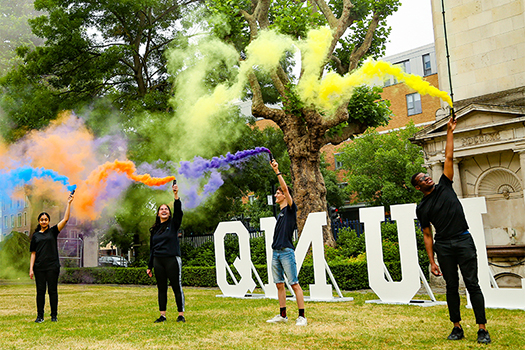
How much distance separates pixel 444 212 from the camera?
5.85m

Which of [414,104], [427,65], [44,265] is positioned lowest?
[44,265]

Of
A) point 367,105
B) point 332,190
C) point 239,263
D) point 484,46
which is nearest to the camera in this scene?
point 239,263

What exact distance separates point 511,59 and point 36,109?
18.0 m

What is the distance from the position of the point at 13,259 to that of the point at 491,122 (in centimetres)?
2292

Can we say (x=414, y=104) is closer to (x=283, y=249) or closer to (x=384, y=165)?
(x=384, y=165)

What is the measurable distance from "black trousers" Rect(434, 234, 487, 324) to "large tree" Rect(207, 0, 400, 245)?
31.5 feet

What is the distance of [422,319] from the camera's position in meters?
7.46

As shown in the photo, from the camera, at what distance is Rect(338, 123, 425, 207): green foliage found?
3534cm

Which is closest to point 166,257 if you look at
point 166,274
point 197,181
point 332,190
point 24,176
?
point 166,274


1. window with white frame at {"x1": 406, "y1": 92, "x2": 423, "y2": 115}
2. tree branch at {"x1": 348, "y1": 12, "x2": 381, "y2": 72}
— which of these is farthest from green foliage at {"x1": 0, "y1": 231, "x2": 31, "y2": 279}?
window with white frame at {"x1": 406, "y1": 92, "x2": 423, "y2": 115}

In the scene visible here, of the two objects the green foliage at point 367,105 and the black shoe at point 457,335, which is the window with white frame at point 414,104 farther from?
the black shoe at point 457,335

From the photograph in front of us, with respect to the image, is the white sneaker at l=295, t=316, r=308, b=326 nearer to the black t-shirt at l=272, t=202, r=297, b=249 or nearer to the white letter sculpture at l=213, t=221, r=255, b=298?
the black t-shirt at l=272, t=202, r=297, b=249

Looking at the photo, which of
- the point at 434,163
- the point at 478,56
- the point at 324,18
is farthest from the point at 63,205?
the point at 478,56

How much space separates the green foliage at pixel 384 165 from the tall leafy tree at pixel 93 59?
61.4 ft
